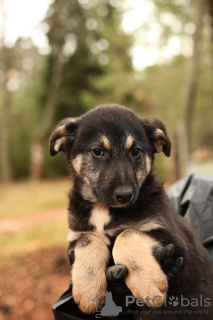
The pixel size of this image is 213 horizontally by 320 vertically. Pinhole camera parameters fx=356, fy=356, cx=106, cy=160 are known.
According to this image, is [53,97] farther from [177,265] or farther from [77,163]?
[177,265]

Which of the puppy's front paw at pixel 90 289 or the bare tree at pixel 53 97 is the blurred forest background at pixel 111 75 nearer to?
the bare tree at pixel 53 97

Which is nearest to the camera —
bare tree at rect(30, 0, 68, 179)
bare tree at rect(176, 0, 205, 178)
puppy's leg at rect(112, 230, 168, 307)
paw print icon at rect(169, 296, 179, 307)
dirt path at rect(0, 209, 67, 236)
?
puppy's leg at rect(112, 230, 168, 307)

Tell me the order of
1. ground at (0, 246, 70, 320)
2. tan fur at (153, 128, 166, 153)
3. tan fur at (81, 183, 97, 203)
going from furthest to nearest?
ground at (0, 246, 70, 320)
tan fur at (153, 128, 166, 153)
tan fur at (81, 183, 97, 203)

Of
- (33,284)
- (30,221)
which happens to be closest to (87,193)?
(33,284)

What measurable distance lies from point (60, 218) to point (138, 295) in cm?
1005

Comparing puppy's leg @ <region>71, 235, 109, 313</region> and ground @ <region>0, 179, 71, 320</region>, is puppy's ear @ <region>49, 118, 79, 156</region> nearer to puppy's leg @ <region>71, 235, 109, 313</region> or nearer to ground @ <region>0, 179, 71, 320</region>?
ground @ <region>0, 179, 71, 320</region>

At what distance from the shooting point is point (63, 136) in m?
3.34

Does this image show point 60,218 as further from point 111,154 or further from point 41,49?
point 41,49

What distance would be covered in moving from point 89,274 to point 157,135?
4.55 feet

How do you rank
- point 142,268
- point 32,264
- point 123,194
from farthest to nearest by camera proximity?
point 32,264, point 123,194, point 142,268

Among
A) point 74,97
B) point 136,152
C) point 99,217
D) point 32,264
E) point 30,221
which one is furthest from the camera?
point 74,97

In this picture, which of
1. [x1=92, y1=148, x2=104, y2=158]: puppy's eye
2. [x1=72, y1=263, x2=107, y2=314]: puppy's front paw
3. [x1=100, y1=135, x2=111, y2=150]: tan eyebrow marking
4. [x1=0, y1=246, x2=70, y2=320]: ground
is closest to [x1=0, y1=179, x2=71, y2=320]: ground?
[x1=0, y1=246, x2=70, y2=320]: ground

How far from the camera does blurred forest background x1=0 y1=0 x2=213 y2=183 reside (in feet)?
37.5

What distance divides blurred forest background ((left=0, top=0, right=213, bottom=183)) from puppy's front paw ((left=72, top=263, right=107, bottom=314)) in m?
3.86
